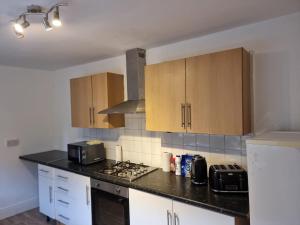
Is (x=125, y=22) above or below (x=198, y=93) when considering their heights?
above

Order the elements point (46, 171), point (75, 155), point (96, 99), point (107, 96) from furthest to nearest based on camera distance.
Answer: point (46, 171) < point (75, 155) < point (96, 99) < point (107, 96)

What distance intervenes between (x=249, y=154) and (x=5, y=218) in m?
3.48

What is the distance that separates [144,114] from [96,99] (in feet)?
2.07

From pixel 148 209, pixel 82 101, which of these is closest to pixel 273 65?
pixel 148 209

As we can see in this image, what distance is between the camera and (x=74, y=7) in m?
1.49

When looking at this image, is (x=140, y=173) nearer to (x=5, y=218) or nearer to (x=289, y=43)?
(x=289, y=43)

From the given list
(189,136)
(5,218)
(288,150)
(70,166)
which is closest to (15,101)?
(70,166)

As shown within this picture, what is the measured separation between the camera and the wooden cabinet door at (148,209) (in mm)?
1889

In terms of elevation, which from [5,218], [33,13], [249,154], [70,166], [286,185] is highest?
[33,13]

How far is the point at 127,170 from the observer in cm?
248

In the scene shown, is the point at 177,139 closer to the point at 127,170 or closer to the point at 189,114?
Answer: the point at 189,114

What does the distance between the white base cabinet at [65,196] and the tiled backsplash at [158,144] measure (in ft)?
2.06

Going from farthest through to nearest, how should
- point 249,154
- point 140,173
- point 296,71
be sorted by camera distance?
1. point 140,173
2. point 296,71
3. point 249,154

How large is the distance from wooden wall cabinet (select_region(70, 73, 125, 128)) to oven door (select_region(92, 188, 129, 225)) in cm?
81
